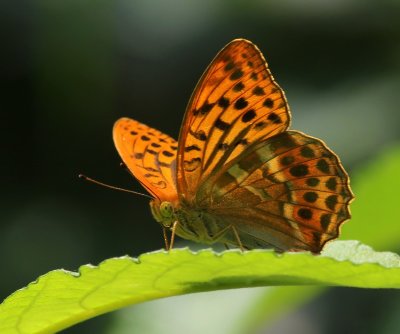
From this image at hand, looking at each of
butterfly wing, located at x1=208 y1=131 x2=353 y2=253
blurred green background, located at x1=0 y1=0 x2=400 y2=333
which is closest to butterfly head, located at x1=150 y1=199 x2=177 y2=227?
butterfly wing, located at x1=208 y1=131 x2=353 y2=253

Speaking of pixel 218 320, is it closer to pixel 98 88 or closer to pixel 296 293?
pixel 296 293

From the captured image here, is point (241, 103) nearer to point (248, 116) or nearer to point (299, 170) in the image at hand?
point (248, 116)

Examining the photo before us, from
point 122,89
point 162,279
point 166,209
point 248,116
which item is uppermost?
→ point 122,89

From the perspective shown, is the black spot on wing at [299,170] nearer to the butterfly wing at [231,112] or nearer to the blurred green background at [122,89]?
the butterfly wing at [231,112]

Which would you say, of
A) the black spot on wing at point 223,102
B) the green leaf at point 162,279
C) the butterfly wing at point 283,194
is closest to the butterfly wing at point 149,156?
the butterfly wing at point 283,194

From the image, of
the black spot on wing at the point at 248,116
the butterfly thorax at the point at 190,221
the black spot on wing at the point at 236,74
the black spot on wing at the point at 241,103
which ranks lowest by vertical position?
the butterfly thorax at the point at 190,221

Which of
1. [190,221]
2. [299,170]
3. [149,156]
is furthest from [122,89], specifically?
[299,170]

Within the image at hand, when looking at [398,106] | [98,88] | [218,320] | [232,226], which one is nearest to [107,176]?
[98,88]
